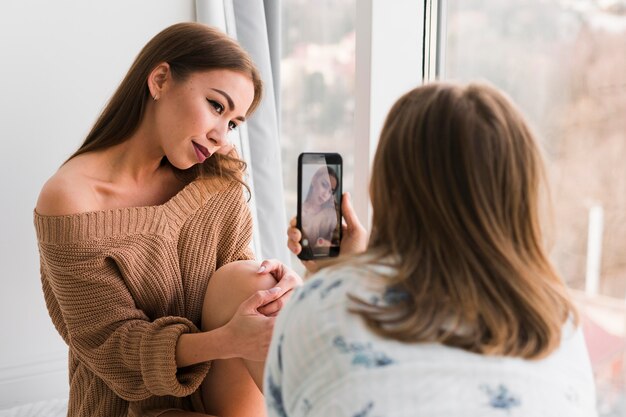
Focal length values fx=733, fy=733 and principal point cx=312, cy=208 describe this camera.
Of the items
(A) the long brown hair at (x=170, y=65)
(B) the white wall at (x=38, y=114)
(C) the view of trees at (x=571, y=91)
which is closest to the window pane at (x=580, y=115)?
(C) the view of trees at (x=571, y=91)

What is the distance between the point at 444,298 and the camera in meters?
0.71

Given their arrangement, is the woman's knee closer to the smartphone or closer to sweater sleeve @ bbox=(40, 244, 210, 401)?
sweater sleeve @ bbox=(40, 244, 210, 401)

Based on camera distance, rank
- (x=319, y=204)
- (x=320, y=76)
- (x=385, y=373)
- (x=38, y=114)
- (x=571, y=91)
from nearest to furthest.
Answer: (x=385, y=373) < (x=319, y=204) < (x=571, y=91) < (x=38, y=114) < (x=320, y=76)

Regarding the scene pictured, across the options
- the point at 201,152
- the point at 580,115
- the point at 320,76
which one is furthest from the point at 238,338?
the point at 320,76

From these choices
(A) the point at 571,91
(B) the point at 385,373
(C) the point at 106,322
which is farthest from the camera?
(A) the point at 571,91

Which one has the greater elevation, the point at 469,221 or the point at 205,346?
the point at 469,221

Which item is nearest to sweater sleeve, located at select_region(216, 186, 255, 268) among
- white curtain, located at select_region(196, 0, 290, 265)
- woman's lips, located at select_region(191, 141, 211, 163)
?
woman's lips, located at select_region(191, 141, 211, 163)

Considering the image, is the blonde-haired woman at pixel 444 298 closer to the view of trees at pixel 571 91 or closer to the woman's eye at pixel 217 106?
the view of trees at pixel 571 91

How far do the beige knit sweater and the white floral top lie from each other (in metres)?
0.59

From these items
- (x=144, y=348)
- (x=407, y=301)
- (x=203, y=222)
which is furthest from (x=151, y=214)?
(x=407, y=301)

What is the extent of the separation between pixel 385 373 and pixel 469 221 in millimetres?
175

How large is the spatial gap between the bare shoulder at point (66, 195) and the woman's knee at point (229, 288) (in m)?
0.27

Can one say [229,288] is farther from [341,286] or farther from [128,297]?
[341,286]

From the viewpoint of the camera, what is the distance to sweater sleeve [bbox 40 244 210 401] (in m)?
1.30
